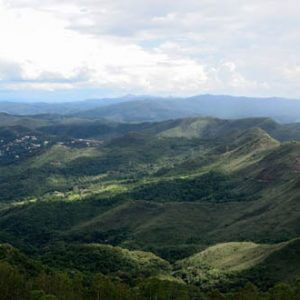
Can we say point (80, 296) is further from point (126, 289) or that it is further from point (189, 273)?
point (189, 273)

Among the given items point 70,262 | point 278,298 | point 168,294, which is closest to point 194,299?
point 168,294

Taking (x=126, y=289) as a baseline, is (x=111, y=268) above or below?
below

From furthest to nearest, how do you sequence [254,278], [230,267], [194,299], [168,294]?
1. [230,267]
2. [254,278]
3. [194,299]
4. [168,294]

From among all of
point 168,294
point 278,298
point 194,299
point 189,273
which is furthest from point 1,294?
point 189,273

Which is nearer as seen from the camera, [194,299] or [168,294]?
[168,294]

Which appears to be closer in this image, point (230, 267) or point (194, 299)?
point (194, 299)

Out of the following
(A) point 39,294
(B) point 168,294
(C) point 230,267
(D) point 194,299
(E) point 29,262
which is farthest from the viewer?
(C) point 230,267

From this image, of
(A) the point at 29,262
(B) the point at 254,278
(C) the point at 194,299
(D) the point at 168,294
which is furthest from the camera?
(B) the point at 254,278

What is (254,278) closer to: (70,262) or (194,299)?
(194,299)

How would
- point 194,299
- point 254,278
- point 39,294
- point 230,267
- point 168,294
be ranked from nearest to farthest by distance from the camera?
1. point 39,294
2. point 168,294
3. point 194,299
4. point 254,278
5. point 230,267
